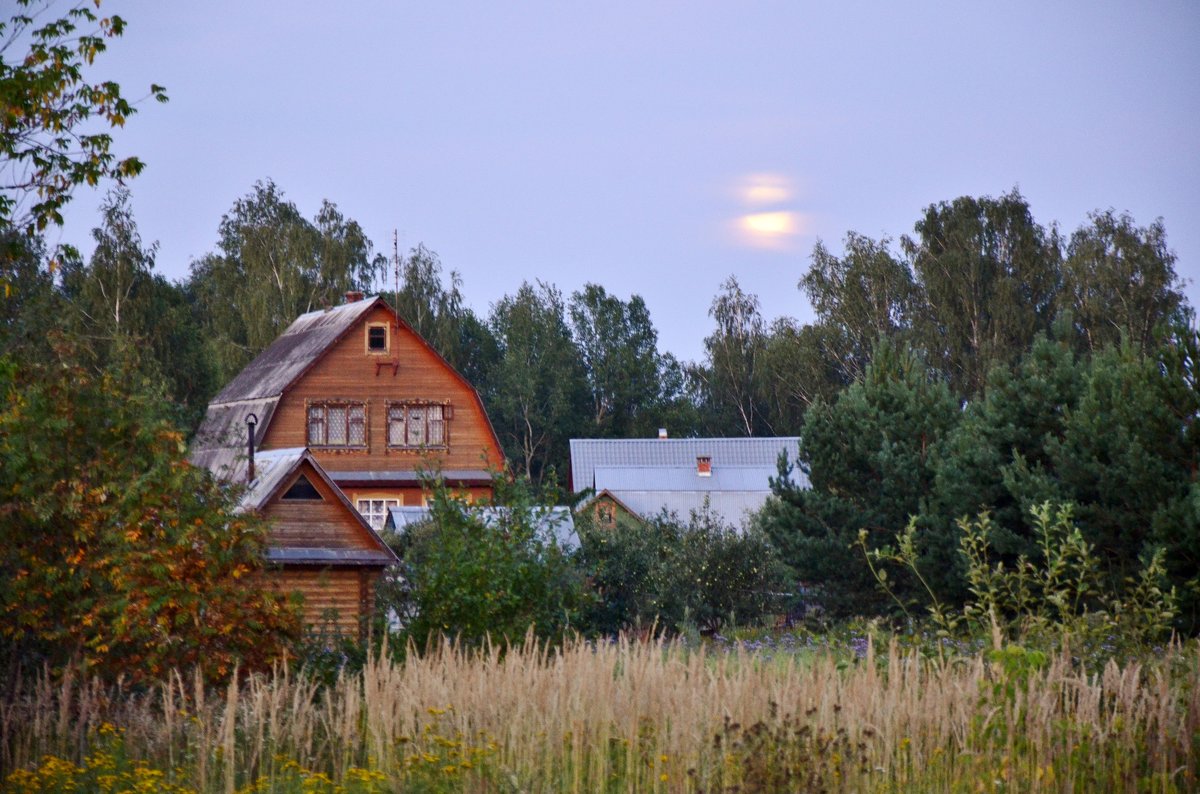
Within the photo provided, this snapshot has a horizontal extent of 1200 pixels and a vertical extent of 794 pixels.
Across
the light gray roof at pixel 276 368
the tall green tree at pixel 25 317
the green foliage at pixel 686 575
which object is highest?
the light gray roof at pixel 276 368

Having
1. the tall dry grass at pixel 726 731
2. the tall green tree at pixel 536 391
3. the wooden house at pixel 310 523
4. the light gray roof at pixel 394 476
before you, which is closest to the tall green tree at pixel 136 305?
the light gray roof at pixel 394 476

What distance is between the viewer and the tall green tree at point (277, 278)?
54344 millimetres

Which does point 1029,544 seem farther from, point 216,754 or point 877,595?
point 216,754

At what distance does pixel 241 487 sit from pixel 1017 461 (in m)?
12.8

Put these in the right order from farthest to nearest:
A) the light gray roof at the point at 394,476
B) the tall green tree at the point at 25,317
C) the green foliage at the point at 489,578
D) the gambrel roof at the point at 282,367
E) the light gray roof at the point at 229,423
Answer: the light gray roof at the point at 394,476 → the gambrel roof at the point at 282,367 → the light gray roof at the point at 229,423 → the green foliage at the point at 489,578 → the tall green tree at the point at 25,317

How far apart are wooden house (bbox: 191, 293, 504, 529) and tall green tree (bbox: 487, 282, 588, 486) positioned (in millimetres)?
17378

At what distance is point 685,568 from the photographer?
26.7 metres

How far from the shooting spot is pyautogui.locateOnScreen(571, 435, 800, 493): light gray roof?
182ft

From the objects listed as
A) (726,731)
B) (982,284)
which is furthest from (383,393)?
(726,731)

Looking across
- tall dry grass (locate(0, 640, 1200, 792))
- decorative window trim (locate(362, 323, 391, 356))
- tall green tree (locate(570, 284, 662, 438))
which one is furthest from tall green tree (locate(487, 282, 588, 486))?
tall dry grass (locate(0, 640, 1200, 792))

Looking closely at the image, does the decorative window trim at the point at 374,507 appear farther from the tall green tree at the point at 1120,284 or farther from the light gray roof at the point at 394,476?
the tall green tree at the point at 1120,284

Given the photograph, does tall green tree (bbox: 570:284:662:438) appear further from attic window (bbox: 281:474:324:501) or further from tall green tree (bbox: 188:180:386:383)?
attic window (bbox: 281:474:324:501)

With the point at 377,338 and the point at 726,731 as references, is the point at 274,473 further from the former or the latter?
the point at 377,338

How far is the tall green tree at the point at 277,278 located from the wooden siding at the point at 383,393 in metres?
8.59
